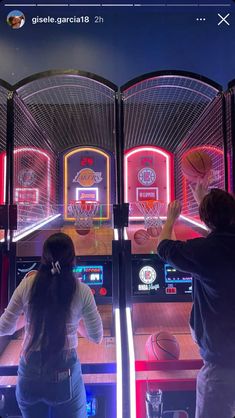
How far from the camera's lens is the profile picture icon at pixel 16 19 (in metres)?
3.62

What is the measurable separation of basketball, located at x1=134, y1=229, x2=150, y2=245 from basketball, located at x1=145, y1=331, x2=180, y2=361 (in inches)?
24.7

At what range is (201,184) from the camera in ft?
6.50

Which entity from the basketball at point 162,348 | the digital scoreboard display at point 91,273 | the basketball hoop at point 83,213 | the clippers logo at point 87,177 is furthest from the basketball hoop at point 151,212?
the clippers logo at point 87,177

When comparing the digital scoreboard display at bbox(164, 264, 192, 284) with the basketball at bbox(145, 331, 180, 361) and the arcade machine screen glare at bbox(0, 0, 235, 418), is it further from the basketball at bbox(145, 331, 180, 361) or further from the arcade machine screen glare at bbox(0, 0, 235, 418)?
the basketball at bbox(145, 331, 180, 361)

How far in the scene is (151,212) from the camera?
2.38 m

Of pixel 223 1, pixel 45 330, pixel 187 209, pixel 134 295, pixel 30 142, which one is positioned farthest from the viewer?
pixel 223 1

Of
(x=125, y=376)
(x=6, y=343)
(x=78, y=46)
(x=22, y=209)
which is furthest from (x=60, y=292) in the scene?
(x=78, y=46)

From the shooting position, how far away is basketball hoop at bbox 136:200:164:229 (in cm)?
229

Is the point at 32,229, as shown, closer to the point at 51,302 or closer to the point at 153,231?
the point at 153,231

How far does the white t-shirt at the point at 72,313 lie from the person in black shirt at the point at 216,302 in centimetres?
47

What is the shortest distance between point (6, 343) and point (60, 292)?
0.78 meters

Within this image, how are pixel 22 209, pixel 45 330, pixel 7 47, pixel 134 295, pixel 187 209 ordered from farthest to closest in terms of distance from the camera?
pixel 7 47
pixel 187 209
pixel 22 209
pixel 134 295
pixel 45 330

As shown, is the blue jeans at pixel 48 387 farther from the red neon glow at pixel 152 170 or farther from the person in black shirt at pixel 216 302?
the red neon glow at pixel 152 170

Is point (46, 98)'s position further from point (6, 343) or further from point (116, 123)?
point (6, 343)
